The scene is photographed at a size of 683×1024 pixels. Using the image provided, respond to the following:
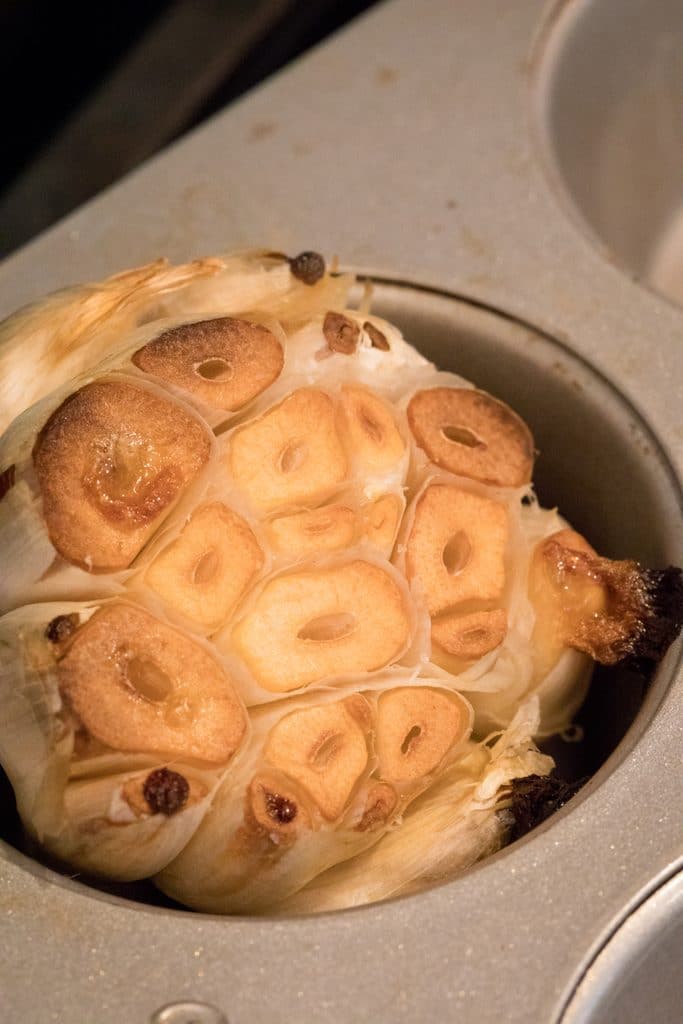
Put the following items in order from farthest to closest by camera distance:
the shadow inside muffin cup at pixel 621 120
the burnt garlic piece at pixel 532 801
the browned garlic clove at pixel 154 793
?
the shadow inside muffin cup at pixel 621 120, the burnt garlic piece at pixel 532 801, the browned garlic clove at pixel 154 793

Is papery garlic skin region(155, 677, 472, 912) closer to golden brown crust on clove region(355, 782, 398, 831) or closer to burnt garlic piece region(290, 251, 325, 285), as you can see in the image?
golden brown crust on clove region(355, 782, 398, 831)

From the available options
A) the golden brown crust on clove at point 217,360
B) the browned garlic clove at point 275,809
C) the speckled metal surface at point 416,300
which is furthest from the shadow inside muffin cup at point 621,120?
the browned garlic clove at point 275,809

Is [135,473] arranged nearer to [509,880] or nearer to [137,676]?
[137,676]

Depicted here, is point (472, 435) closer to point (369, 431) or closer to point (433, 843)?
point (369, 431)

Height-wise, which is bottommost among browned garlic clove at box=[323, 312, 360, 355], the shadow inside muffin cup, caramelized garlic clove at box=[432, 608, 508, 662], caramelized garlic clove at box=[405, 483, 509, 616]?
caramelized garlic clove at box=[432, 608, 508, 662]

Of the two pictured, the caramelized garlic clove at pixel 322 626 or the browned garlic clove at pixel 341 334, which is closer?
the caramelized garlic clove at pixel 322 626

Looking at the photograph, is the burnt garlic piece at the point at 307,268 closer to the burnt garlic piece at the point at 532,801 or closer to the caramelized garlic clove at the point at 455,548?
the caramelized garlic clove at the point at 455,548

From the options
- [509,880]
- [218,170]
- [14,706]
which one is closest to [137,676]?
[14,706]

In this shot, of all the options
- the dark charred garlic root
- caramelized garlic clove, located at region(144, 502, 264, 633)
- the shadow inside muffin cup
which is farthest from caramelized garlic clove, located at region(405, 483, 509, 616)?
the shadow inside muffin cup
